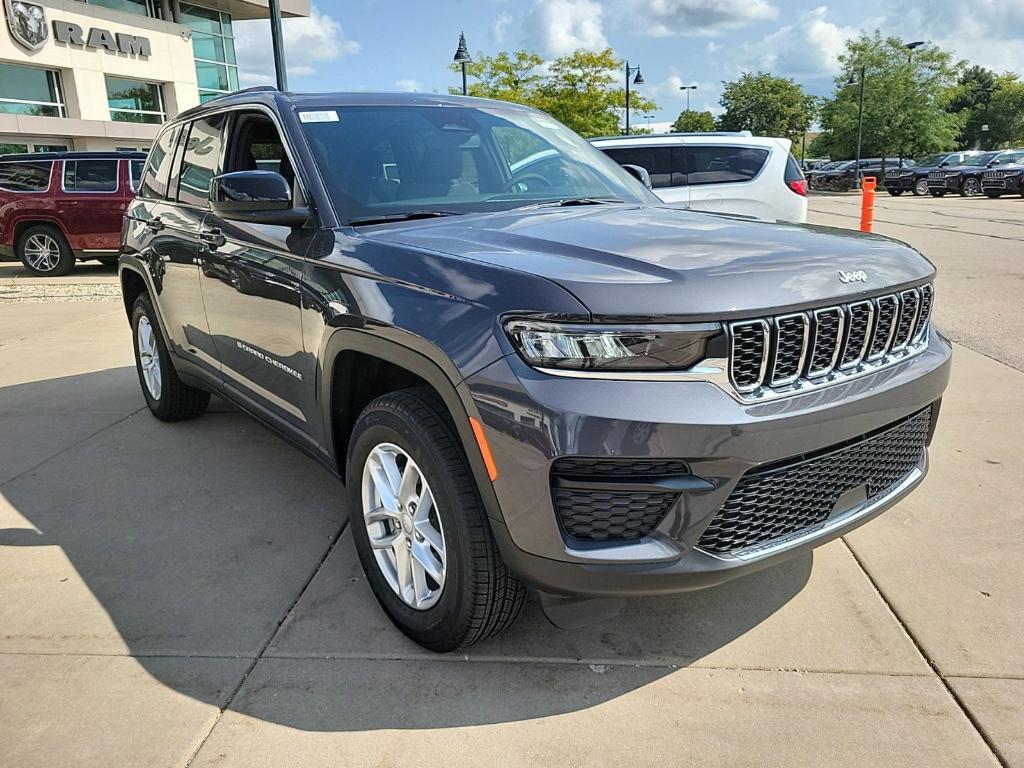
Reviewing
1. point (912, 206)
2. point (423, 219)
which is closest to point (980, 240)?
point (912, 206)

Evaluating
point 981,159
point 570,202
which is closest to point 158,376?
point 570,202

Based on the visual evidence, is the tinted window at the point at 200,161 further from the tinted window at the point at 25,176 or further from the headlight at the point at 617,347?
the tinted window at the point at 25,176

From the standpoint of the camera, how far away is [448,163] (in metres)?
3.41

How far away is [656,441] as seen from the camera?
6.57 feet

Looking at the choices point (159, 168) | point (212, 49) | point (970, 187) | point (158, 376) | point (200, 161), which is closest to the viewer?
point (200, 161)

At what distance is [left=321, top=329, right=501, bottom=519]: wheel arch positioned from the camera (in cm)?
221

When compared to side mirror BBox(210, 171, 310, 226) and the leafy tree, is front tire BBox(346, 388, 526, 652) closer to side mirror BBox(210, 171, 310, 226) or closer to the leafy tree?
side mirror BBox(210, 171, 310, 226)

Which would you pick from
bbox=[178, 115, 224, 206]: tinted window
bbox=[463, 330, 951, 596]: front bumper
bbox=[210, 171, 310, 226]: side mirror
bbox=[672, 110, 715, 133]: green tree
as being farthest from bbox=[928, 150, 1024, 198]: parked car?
bbox=[672, 110, 715, 133]: green tree

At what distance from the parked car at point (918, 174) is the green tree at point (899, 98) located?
9.93 metres

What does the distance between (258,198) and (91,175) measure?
11.6 metres

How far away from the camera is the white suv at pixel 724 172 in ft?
30.6

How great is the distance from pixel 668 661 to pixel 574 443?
3.42 feet

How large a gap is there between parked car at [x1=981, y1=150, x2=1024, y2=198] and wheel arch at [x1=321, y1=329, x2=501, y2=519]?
2954cm

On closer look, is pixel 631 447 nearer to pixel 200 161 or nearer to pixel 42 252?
pixel 200 161
